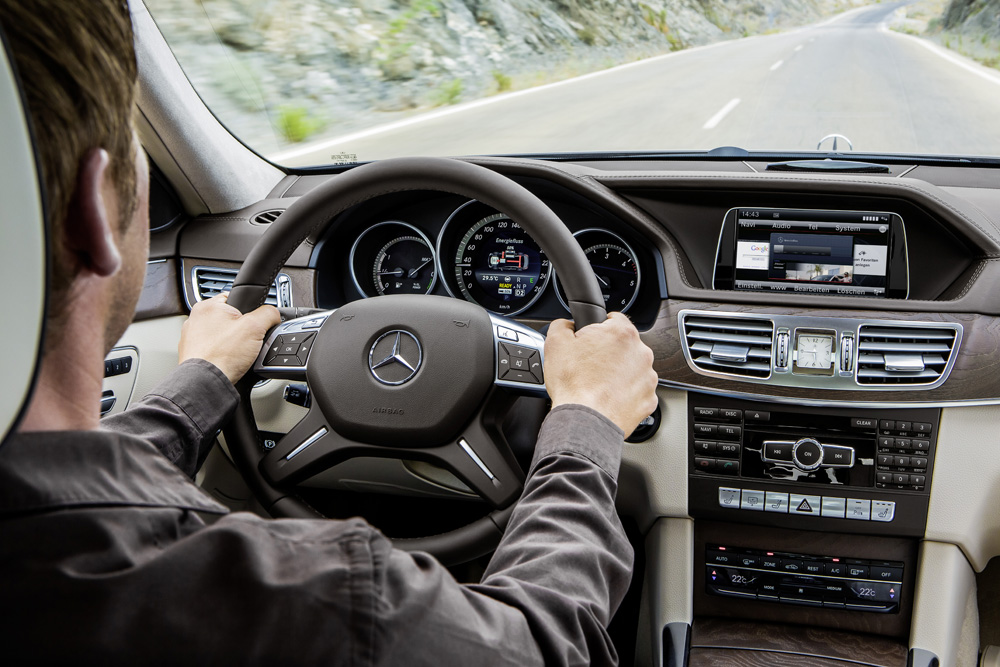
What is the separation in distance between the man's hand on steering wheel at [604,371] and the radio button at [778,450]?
0.84 meters

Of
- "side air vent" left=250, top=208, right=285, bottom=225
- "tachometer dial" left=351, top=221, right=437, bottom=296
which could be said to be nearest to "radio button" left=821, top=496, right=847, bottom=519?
"tachometer dial" left=351, top=221, right=437, bottom=296

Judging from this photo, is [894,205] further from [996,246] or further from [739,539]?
[739,539]

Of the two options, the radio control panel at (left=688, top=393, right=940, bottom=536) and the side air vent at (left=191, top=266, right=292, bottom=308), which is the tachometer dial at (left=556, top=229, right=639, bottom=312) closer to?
the radio control panel at (left=688, top=393, right=940, bottom=536)

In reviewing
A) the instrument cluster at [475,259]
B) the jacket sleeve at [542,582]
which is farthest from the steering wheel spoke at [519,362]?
the instrument cluster at [475,259]

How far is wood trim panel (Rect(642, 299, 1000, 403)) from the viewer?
199 cm

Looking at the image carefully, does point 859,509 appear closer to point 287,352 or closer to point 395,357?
point 395,357

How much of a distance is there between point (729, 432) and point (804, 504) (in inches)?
10.7

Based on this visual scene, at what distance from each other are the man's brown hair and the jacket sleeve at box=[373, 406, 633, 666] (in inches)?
17.1

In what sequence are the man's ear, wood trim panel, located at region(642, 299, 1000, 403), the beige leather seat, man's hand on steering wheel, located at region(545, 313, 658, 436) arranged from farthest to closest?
wood trim panel, located at region(642, 299, 1000, 403) < man's hand on steering wheel, located at region(545, 313, 658, 436) < the man's ear < the beige leather seat

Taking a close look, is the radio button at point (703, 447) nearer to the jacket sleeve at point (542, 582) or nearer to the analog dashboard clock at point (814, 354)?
the analog dashboard clock at point (814, 354)

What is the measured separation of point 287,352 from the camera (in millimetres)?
1768

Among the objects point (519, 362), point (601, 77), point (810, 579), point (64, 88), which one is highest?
point (64, 88)

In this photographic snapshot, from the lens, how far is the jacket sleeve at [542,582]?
803 millimetres

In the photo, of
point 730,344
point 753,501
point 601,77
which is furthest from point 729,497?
point 601,77
